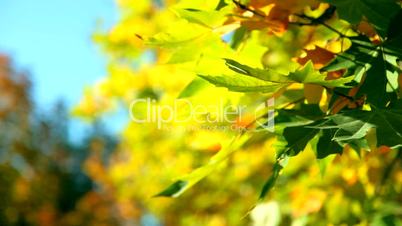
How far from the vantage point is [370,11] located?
82 cm

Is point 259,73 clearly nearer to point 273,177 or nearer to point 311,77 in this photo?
point 311,77

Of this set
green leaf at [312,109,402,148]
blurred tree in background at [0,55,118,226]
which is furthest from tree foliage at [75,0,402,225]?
blurred tree in background at [0,55,118,226]

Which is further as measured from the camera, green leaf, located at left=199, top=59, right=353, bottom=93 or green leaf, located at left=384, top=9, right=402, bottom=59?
green leaf, located at left=384, top=9, right=402, bottom=59

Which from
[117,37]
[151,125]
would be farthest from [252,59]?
[117,37]

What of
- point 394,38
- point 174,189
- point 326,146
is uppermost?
point 394,38

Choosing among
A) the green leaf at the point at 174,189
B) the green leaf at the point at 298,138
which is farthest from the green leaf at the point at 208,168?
the green leaf at the point at 298,138

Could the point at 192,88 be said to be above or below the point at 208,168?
above

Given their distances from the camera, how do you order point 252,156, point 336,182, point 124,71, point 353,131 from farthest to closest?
point 124,71 < point 252,156 < point 336,182 < point 353,131

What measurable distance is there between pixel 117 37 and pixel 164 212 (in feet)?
6.11

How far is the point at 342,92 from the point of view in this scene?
851mm

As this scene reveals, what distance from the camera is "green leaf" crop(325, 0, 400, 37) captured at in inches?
32.0

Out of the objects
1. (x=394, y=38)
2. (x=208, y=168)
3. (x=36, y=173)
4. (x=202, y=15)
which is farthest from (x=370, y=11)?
(x=36, y=173)

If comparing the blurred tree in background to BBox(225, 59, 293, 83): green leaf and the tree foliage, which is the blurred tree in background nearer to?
the tree foliage

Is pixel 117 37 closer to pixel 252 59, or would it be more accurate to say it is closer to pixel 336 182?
pixel 336 182
